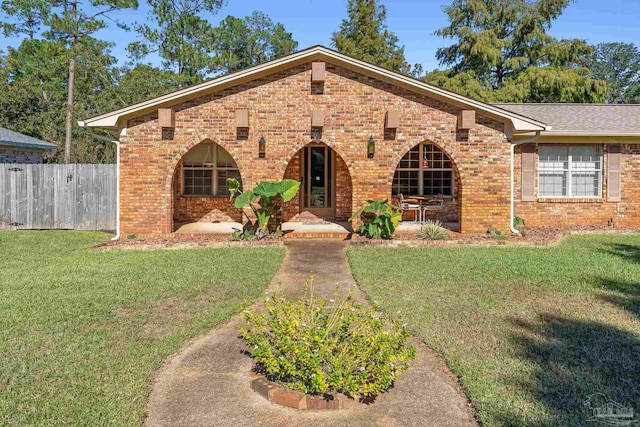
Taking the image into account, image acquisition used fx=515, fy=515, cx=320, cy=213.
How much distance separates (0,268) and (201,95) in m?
5.72

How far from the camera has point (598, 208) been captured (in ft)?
48.9

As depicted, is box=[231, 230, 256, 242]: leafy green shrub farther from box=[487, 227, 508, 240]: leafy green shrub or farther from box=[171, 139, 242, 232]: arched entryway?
box=[487, 227, 508, 240]: leafy green shrub

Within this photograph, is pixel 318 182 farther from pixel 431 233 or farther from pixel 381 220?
pixel 431 233

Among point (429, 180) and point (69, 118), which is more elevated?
point (69, 118)

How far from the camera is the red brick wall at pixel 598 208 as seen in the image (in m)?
14.8

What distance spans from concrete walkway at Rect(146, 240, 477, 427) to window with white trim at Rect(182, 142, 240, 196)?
398 inches

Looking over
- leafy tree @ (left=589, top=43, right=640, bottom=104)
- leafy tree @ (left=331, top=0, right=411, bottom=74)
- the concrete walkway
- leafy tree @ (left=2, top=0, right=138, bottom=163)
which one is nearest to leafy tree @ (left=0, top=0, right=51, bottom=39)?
leafy tree @ (left=2, top=0, right=138, bottom=163)

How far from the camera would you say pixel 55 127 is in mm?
32156

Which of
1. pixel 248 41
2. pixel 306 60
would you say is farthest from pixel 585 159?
pixel 248 41

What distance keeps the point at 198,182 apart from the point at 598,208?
11.7 metres

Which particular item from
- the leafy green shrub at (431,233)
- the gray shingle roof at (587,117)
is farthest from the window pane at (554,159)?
the leafy green shrub at (431,233)

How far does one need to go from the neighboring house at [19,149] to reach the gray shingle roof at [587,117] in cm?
1608

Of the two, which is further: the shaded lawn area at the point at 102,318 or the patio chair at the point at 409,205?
the patio chair at the point at 409,205

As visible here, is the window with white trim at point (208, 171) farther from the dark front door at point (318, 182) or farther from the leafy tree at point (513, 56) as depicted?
the leafy tree at point (513, 56)
